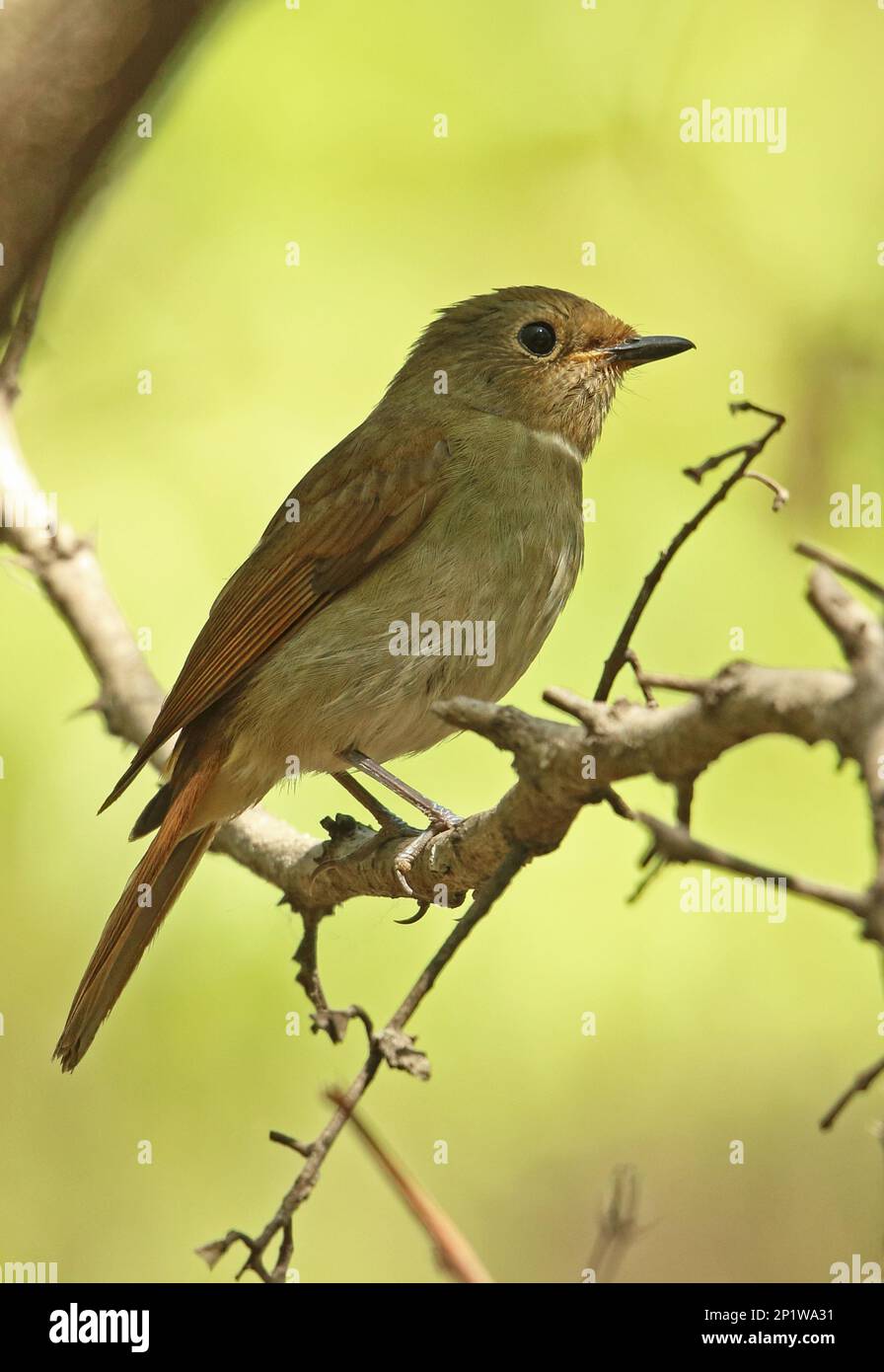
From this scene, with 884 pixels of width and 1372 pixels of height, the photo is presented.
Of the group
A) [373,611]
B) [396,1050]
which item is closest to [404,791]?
[373,611]

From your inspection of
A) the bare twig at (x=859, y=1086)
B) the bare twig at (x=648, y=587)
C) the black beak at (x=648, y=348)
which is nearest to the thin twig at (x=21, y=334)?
the bare twig at (x=648, y=587)

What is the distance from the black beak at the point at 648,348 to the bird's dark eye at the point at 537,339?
0.20 metres

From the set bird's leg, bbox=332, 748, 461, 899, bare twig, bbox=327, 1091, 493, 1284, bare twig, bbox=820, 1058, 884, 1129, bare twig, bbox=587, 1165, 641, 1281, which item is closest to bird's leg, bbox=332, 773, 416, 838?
bird's leg, bbox=332, 748, 461, 899

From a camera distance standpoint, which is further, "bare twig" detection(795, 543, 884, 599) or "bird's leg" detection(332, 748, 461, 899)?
"bird's leg" detection(332, 748, 461, 899)

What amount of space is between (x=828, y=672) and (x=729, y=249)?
4.73 meters

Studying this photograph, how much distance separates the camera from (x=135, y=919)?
420 centimetres

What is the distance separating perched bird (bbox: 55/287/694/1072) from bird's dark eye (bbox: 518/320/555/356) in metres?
0.08

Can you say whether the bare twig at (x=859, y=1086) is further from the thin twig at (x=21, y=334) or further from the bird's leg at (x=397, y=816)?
the thin twig at (x=21, y=334)

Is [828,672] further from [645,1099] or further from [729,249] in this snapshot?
[729,249]

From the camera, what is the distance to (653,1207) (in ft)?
16.0

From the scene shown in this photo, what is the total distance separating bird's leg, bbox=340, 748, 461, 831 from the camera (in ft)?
12.2

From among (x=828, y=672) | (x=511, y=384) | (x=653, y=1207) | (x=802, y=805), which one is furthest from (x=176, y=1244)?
(x=828, y=672)

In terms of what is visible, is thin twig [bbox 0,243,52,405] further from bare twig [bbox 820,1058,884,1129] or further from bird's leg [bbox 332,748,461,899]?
bare twig [bbox 820,1058,884,1129]
